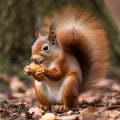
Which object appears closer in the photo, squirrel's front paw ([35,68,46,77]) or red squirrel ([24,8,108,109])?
squirrel's front paw ([35,68,46,77])

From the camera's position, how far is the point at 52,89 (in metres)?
4.20

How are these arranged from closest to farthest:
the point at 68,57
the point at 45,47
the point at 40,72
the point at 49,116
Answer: the point at 49,116 → the point at 40,72 → the point at 45,47 → the point at 68,57

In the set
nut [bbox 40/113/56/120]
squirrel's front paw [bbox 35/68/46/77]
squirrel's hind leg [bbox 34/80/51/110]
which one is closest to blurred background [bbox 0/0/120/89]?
squirrel's hind leg [bbox 34/80/51/110]

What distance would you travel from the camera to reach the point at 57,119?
12.3ft

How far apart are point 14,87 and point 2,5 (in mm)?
1089

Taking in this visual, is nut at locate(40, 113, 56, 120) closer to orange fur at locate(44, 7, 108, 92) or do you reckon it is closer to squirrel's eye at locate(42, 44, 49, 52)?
squirrel's eye at locate(42, 44, 49, 52)

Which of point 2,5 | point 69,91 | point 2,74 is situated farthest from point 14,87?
point 69,91

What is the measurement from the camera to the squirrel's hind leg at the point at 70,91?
4129 millimetres

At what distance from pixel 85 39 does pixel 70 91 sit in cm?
55

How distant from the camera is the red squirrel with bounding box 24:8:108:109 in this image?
412 cm

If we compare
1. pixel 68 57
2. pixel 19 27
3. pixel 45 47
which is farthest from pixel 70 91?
pixel 19 27

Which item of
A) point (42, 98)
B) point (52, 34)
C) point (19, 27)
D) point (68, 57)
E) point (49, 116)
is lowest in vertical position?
point (49, 116)

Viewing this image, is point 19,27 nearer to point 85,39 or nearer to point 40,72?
point 85,39

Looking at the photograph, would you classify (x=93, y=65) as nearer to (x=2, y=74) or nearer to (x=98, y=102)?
(x=98, y=102)
